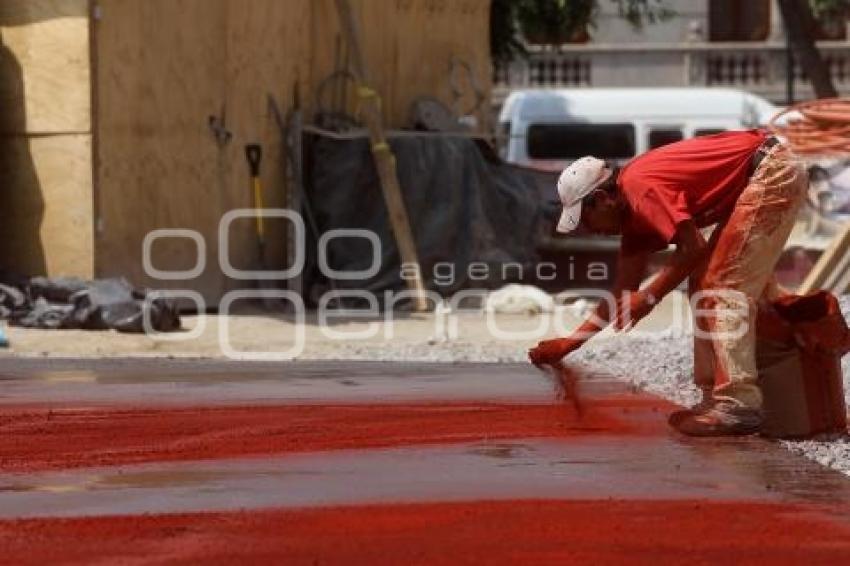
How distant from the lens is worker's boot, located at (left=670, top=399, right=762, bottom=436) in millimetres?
8805

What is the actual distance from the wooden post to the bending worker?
9.84m

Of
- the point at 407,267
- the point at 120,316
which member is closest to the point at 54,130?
the point at 120,316

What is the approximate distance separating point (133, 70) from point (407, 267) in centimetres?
326

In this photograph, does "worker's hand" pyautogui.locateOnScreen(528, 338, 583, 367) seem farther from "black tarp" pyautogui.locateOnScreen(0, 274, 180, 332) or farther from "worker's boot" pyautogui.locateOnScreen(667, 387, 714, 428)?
"black tarp" pyautogui.locateOnScreen(0, 274, 180, 332)

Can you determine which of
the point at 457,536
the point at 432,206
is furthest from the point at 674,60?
the point at 457,536

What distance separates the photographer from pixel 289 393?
425 inches

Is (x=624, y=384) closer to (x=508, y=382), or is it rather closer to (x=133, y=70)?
(x=508, y=382)

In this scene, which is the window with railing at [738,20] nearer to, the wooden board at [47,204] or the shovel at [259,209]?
the shovel at [259,209]

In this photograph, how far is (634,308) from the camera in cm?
855

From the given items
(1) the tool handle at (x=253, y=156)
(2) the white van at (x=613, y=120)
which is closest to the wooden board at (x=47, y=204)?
(1) the tool handle at (x=253, y=156)

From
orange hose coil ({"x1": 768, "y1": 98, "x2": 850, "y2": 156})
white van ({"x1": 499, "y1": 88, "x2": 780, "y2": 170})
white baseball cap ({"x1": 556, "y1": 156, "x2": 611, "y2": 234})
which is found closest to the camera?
white baseball cap ({"x1": 556, "y1": 156, "x2": 611, "y2": 234})

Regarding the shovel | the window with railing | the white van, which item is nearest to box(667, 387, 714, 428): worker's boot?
the shovel

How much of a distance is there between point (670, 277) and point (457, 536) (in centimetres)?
246

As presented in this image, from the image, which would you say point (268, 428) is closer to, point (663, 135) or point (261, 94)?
point (261, 94)
